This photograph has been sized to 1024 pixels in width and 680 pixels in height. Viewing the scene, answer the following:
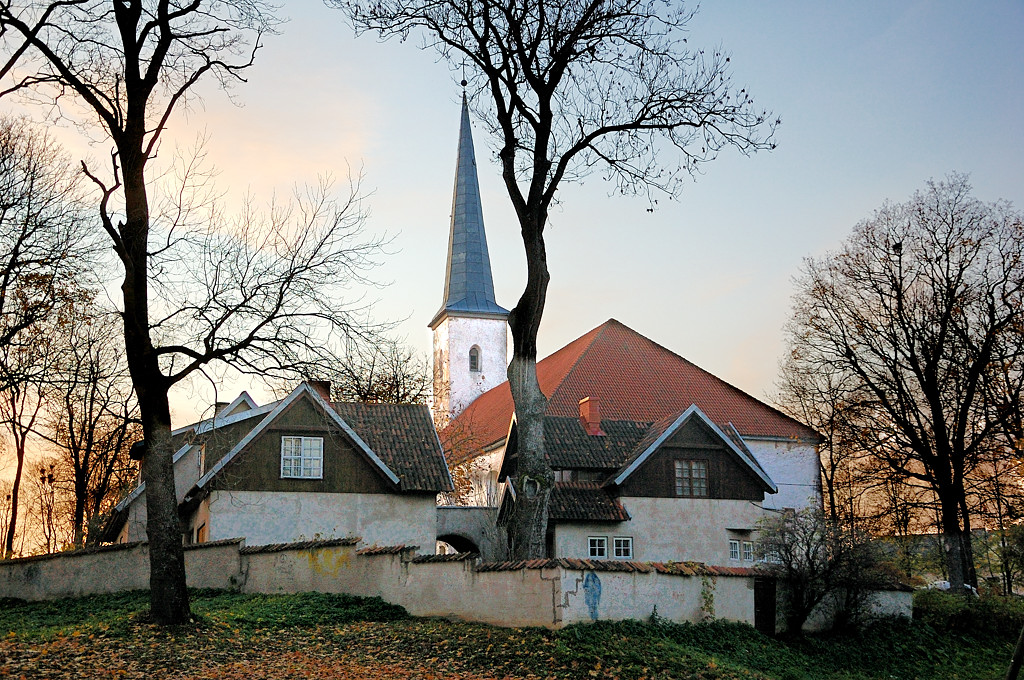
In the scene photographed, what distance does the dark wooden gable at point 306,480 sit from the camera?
2730 centimetres

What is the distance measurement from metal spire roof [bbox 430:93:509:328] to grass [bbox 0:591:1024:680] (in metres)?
46.6

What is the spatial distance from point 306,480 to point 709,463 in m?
12.7

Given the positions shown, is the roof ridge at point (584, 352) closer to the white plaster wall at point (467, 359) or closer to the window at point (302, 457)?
the window at point (302, 457)

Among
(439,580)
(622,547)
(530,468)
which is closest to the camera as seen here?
(439,580)

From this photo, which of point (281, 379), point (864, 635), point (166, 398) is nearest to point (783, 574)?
point (864, 635)

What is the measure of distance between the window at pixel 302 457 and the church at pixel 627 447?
6320 millimetres

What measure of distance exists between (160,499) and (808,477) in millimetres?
31475

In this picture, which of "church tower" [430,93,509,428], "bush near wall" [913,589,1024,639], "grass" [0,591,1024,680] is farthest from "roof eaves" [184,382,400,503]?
"church tower" [430,93,509,428]

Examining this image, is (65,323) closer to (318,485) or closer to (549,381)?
(318,485)

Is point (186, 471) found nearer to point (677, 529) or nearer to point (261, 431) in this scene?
point (261, 431)

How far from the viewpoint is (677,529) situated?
32250mm

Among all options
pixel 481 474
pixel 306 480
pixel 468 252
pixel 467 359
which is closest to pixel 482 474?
pixel 481 474

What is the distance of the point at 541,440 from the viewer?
19.8 metres

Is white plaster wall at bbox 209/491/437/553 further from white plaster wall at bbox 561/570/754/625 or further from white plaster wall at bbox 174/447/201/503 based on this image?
white plaster wall at bbox 561/570/754/625
